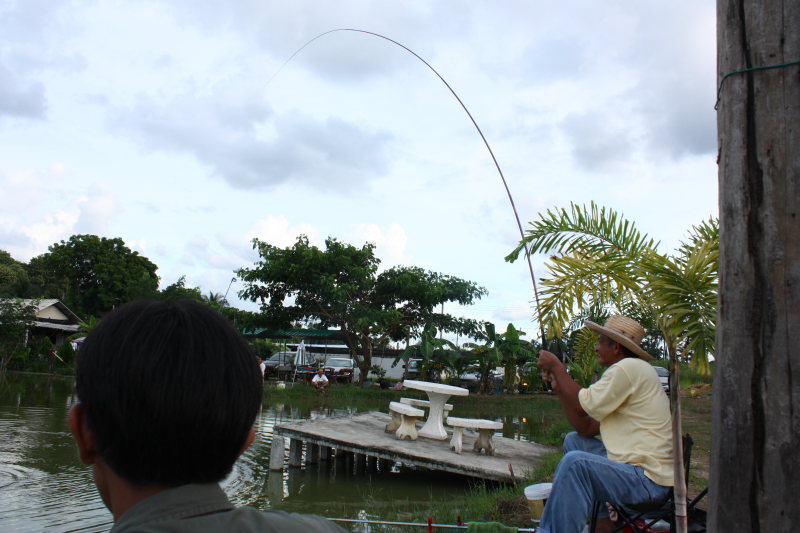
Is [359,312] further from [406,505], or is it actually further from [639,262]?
A: [639,262]

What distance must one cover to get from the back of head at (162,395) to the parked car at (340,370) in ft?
90.7

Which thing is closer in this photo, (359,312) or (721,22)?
(721,22)

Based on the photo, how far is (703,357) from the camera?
3555mm

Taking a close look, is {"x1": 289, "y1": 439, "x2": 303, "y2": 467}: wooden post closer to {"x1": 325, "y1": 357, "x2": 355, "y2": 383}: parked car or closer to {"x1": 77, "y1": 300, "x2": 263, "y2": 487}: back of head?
{"x1": 77, "y1": 300, "x2": 263, "y2": 487}: back of head

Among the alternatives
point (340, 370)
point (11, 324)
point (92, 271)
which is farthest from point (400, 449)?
point (92, 271)

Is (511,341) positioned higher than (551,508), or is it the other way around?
(511,341)

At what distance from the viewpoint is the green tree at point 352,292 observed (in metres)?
24.1

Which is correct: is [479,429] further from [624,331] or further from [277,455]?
→ [624,331]

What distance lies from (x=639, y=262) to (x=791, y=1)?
1.99 meters

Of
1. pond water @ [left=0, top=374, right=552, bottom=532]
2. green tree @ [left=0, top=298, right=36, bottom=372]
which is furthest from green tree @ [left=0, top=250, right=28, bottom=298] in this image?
pond water @ [left=0, top=374, right=552, bottom=532]

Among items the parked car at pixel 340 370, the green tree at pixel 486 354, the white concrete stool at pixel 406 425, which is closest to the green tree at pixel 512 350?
the green tree at pixel 486 354

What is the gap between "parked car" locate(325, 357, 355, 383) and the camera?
2862cm

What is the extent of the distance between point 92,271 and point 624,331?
44.6 meters

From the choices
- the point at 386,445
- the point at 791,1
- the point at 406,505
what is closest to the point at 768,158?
the point at 791,1
